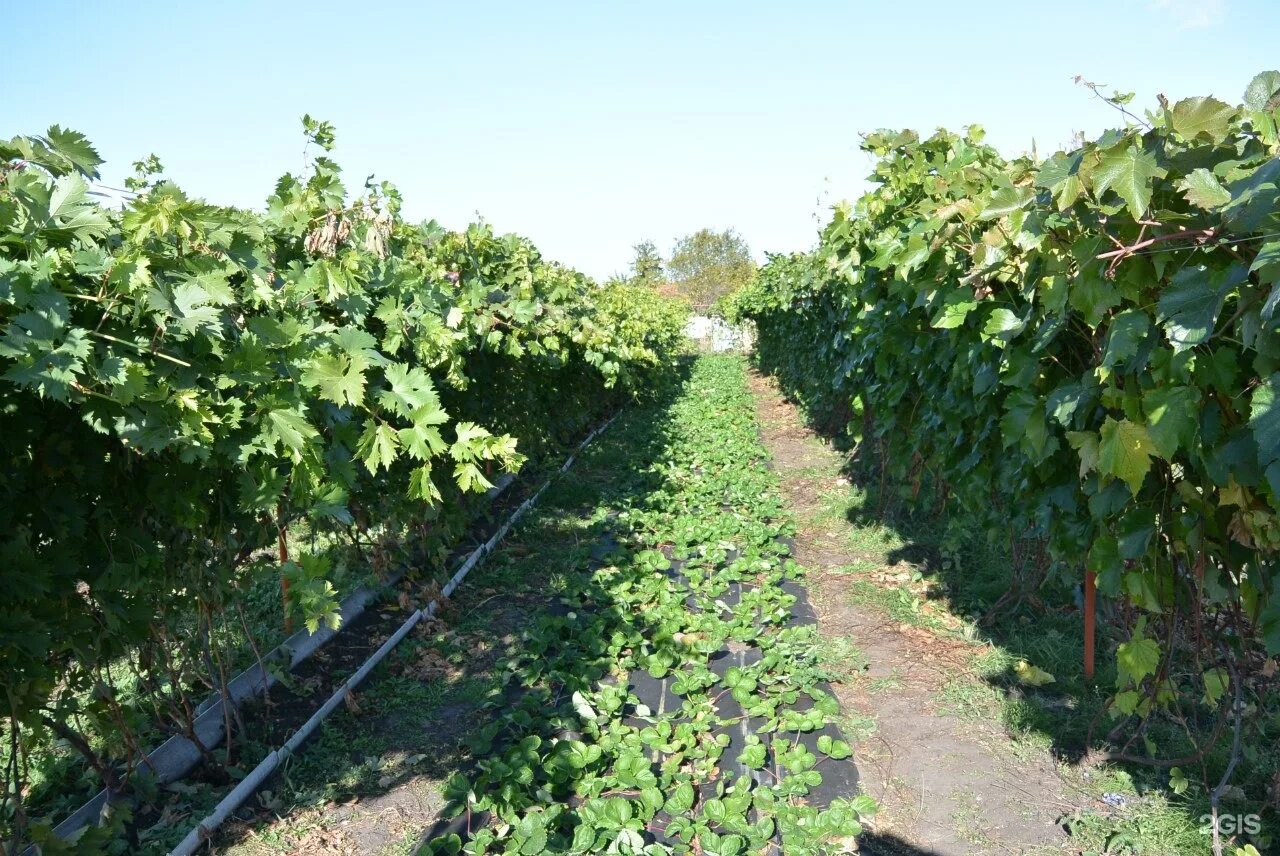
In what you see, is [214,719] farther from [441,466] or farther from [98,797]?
[441,466]

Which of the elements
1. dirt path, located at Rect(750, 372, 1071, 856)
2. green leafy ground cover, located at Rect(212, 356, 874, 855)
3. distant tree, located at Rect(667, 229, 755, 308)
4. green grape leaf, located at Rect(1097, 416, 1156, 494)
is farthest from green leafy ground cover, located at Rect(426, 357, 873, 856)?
distant tree, located at Rect(667, 229, 755, 308)

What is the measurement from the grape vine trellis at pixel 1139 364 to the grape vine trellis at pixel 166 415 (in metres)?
1.90

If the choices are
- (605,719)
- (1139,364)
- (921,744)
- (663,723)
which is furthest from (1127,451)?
(605,719)

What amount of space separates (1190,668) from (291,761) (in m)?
Answer: 3.83

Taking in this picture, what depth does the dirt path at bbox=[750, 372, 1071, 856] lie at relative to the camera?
112 inches

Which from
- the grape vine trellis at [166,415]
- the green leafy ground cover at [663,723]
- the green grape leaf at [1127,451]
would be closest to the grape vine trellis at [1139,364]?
the green grape leaf at [1127,451]

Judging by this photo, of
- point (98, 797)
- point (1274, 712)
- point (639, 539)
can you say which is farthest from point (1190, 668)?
point (98, 797)

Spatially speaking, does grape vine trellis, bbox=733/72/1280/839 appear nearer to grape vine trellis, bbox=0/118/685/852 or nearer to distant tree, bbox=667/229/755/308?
grape vine trellis, bbox=0/118/685/852

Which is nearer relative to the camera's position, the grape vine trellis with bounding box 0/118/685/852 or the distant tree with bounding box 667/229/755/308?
the grape vine trellis with bounding box 0/118/685/852

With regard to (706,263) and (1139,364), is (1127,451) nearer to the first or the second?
(1139,364)

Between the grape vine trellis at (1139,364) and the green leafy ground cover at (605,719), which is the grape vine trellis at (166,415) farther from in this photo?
the grape vine trellis at (1139,364)

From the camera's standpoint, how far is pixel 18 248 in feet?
6.05

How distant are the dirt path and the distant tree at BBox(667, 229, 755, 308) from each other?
59761mm

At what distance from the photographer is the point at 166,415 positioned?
6.59 ft
